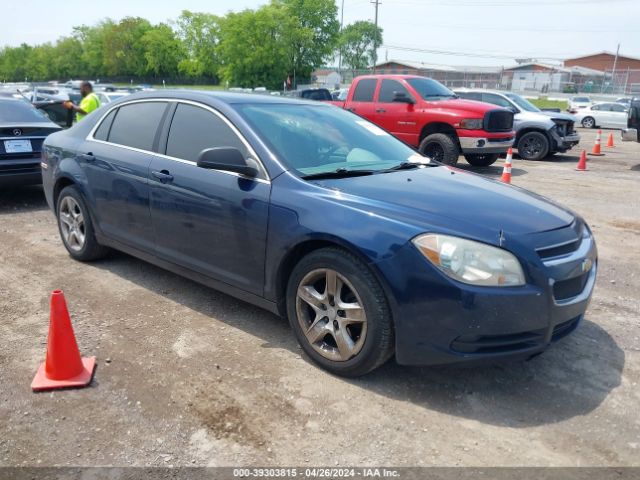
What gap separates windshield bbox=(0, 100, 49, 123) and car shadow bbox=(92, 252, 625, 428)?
542cm

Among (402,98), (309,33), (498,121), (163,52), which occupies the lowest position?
(498,121)

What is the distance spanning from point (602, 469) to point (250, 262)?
226 centimetres

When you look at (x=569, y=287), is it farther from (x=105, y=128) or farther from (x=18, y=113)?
(x=18, y=113)

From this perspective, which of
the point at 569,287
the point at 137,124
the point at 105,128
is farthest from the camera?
the point at 105,128

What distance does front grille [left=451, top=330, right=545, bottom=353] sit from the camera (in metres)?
2.91

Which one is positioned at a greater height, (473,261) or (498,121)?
(498,121)

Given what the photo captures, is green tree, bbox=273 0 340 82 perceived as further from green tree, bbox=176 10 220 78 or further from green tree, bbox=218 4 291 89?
green tree, bbox=176 10 220 78

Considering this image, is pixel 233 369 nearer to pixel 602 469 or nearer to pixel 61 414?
pixel 61 414

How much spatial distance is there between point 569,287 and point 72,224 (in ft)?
14.4

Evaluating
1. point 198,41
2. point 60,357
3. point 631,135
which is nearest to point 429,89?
point 631,135

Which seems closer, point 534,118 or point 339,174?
point 339,174

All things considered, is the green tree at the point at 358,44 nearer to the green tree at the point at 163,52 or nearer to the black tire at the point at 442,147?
the green tree at the point at 163,52

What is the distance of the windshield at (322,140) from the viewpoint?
375 centimetres

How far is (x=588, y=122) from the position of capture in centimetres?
2766
